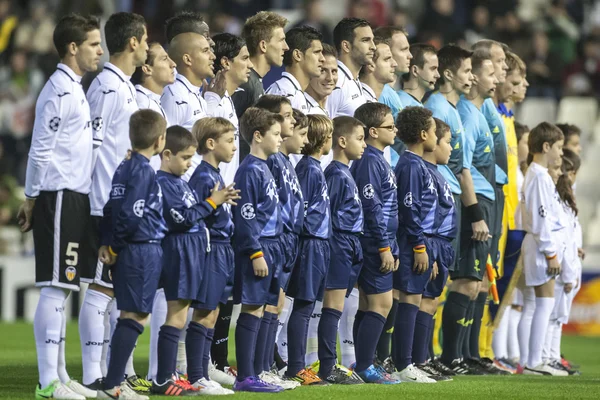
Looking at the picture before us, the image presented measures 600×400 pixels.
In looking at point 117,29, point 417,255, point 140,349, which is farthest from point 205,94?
point 140,349

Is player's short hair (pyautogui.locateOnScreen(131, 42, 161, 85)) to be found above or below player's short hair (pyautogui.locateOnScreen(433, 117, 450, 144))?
above

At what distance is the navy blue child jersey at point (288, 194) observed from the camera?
8.20m

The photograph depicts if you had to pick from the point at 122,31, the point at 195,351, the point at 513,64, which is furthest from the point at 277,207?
the point at 513,64

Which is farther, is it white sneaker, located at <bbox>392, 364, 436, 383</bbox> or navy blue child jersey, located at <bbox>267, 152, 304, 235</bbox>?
white sneaker, located at <bbox>392, 364, 436, 383</bbox>

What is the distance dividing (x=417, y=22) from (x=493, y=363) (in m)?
10.8

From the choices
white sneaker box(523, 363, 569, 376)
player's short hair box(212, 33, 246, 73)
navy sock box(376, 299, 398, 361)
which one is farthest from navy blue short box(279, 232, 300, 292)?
white sneaker box(523, 363, 569, 376)

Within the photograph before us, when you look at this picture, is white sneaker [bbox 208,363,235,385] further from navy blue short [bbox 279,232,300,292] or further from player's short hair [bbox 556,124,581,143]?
player's short hair [bbox 556,124,581,143]

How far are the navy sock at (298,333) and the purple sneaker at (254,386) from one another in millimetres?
563

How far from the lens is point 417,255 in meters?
9.26

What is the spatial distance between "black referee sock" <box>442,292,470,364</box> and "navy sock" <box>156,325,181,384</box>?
10.8 feet

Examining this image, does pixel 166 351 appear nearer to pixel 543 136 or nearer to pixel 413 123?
pixel 413 123

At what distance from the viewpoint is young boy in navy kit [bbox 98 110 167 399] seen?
7168 mm

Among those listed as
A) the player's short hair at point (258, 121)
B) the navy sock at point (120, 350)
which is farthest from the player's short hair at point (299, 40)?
the navy sock at point (120, 350)

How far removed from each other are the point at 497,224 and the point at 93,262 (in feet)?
13.7
